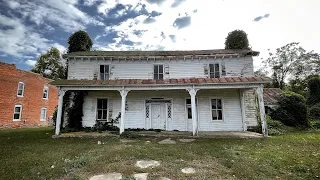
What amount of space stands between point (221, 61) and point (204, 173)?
1087 centimetres

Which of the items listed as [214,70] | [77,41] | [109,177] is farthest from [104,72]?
[109,177]

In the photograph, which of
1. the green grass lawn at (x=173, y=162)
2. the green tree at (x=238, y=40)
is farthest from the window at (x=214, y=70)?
the green grass lawn at (x=173, y=162)

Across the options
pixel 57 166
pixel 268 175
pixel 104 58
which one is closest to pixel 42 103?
pixel 104 58

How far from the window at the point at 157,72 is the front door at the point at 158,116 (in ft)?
7.18

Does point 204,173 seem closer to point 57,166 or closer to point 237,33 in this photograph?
point 57,166

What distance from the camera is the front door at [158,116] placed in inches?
540

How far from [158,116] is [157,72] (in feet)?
11.7

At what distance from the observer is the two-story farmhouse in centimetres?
1357

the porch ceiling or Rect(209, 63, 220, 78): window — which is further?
Rect(209, 63, 220, 78): window

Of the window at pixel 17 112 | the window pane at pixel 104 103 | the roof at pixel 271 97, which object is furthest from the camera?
the window at pixel 17 112

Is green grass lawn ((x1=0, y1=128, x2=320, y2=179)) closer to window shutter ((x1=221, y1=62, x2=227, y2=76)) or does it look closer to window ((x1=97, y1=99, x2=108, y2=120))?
window ((x1=97, y1=99, x2=108, y2=120))

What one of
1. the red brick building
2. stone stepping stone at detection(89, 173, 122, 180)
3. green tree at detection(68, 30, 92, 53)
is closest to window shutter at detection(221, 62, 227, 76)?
stone stepping stone at detection(89, 173, 122, 180)

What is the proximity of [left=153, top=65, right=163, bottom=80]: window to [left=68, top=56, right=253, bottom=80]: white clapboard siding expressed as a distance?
0.26m

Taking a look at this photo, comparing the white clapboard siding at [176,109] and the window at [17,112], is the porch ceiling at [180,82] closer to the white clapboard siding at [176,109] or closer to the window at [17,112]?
the white clapboard siding at [176,109]
